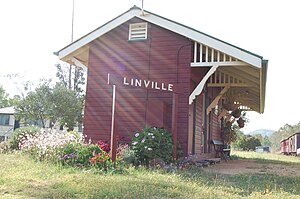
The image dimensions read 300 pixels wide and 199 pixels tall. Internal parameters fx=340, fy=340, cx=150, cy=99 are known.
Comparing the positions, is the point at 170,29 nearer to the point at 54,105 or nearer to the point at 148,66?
the point at 148,66

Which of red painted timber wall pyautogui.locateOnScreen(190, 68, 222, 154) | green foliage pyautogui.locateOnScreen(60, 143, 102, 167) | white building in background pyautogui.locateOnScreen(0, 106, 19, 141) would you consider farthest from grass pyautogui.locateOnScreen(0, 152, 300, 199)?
white building in background pyautogui.locateOnScreen(0, 106, 19, 141)

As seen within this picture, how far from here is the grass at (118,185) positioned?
4.96 meters

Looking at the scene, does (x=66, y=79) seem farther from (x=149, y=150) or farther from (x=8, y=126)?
(x=149, y=150)

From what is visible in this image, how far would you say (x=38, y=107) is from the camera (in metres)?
29.8

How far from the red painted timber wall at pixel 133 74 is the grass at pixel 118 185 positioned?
3.28 meters

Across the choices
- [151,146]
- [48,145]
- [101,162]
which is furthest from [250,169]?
[48,145]

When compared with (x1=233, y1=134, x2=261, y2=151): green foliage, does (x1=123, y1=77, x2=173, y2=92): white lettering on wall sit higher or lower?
higher

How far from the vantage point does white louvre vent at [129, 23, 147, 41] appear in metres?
11.2

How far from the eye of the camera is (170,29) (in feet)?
34.3

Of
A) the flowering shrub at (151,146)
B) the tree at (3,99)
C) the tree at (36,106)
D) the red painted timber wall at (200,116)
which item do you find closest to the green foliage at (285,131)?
the tree at (36,106)

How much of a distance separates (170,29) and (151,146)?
12.5 feet

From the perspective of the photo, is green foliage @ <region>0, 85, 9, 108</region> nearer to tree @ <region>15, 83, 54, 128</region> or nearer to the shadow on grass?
tree @ <region>15, 83, 54, 128</region>

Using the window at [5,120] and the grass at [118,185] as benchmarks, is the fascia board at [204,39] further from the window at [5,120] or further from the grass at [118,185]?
the window at [5,120]

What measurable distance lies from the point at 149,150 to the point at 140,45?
3990mm
